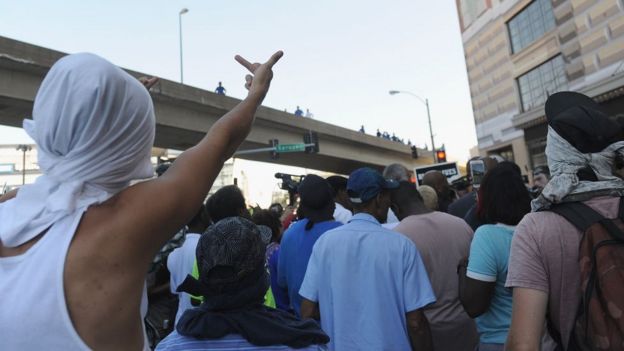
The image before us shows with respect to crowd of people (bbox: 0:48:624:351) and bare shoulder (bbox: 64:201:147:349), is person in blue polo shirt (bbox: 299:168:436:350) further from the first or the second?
bare shoulder (bbox: 64:201:147:349)

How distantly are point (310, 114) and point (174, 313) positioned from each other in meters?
26.4

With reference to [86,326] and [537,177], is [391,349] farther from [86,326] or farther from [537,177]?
[537,177]

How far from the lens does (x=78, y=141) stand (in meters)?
1.16

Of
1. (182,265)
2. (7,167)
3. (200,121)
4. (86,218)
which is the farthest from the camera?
(7,167)

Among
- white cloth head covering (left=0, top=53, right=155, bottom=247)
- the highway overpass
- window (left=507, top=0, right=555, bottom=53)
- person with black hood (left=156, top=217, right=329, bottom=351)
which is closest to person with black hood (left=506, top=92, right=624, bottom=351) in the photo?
person with black hood (left=156, top=217, right=329, bottom=351)

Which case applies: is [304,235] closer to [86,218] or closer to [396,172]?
[396,172]

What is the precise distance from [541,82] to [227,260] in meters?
22.6

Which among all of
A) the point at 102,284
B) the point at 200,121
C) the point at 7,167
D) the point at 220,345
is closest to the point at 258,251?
the point at 220,345

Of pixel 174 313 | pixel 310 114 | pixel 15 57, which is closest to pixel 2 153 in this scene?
pixel 310 114

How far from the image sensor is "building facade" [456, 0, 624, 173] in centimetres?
1661

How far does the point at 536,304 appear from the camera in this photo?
1768 millimetres

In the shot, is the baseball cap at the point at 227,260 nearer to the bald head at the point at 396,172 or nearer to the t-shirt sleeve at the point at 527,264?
the t-shirt sleeve at the point at 527,264

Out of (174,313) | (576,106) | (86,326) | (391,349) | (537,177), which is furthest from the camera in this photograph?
(537,177)

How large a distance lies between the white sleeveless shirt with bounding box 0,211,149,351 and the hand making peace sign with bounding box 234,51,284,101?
0.90m
